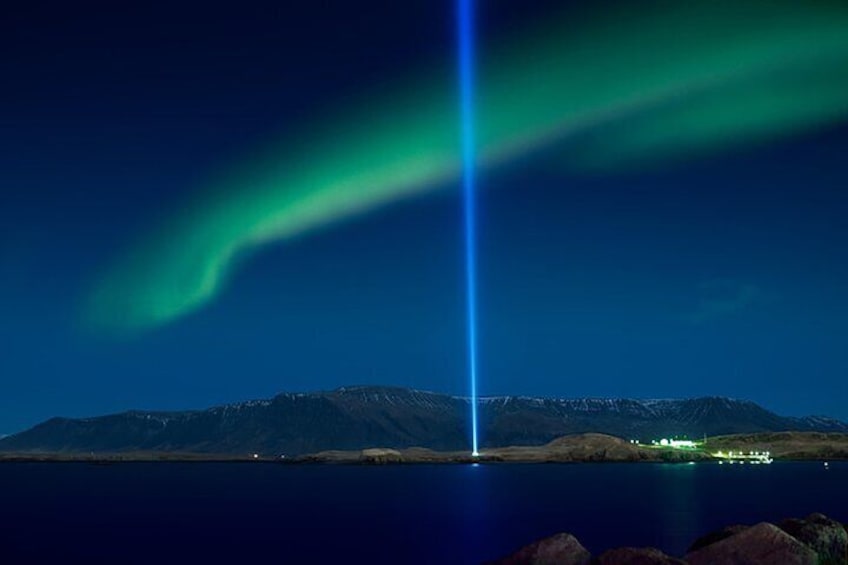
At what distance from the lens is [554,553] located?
5159 centimetres

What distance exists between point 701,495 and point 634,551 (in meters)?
134

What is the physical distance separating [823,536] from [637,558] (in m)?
13.1

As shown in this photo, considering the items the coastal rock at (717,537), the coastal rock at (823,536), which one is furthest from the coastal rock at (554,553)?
the coastal rock at (823,536)

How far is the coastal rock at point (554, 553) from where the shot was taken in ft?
168

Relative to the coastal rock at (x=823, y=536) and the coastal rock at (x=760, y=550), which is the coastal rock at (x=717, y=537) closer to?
the coastal rock at (x=823, y=536)

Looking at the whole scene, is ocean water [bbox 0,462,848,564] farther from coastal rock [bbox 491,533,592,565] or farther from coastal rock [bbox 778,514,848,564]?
coastal rock [bbox 778,514,848,564]

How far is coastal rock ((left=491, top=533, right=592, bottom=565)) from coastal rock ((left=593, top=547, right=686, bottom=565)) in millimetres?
4586

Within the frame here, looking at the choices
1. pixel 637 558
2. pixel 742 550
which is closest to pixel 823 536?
pixel 742 550

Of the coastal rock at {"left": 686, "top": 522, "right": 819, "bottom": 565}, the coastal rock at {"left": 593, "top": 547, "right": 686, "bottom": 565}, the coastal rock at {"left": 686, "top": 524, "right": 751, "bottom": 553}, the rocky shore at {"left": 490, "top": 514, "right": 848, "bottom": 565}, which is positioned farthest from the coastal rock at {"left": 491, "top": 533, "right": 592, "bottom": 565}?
the coastal rock at {"left": 686, "top": 524, "right": 751, "bottom": 553}

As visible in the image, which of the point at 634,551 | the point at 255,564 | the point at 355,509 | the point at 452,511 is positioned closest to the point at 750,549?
the point at 634,551

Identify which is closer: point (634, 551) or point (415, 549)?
point (634, 551)

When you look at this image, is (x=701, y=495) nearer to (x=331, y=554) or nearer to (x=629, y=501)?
(x=629, y=501)

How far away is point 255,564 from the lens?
79000mm

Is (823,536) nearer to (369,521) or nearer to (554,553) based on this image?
(554,553)
